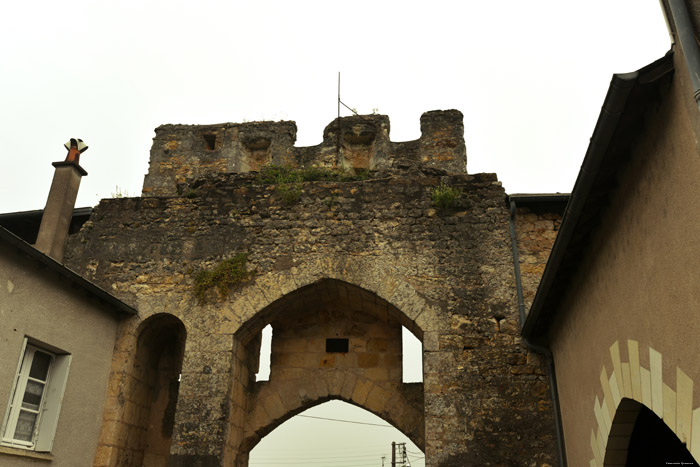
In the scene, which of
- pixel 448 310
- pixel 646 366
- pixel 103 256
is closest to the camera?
pixel 646 366

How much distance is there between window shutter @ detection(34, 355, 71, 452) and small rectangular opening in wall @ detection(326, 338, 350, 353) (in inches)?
126

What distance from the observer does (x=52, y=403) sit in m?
5.87

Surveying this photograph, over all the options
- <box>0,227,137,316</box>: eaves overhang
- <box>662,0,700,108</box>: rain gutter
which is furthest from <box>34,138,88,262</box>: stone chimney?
<box>662,0,700,108</box>: rain gutter

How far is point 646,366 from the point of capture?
129 inches

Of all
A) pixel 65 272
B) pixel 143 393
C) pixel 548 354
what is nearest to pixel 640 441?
pixel 548 354

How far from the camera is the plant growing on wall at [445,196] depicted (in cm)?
709

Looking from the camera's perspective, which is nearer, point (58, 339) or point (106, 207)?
point (58, 339)

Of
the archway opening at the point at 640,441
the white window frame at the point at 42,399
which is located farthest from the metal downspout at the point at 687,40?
the white window frame at the point at 42,399

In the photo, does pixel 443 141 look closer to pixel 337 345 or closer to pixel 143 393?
pixel 337 345

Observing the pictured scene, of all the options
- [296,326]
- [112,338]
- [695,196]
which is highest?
[296,326]

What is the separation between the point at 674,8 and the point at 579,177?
104 centimetres

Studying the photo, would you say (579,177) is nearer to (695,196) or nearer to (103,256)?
(695,196)

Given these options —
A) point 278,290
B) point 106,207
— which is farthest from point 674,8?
point 106,207

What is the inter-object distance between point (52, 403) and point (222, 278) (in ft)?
7.09
